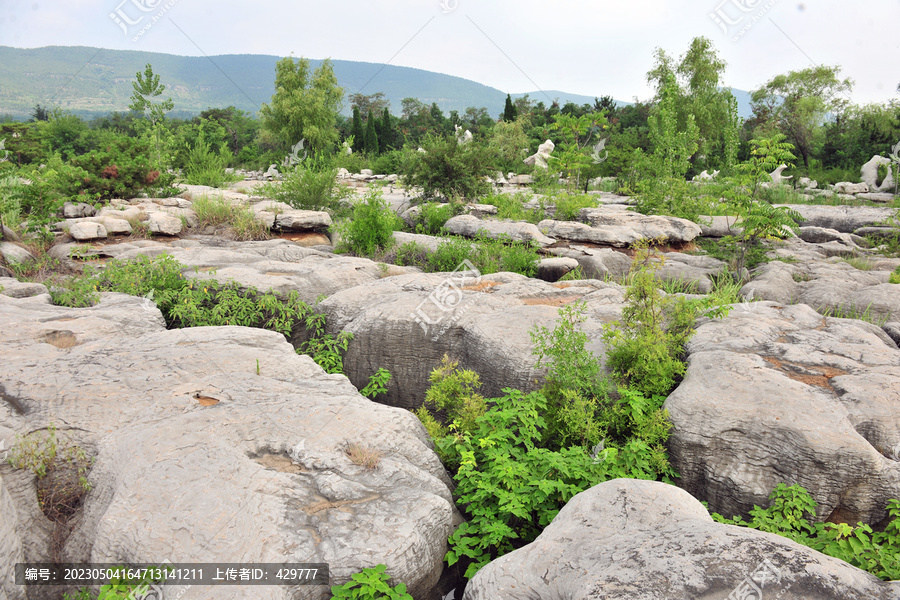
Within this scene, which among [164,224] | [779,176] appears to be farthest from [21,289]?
[779,176]

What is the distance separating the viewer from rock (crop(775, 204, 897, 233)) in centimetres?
1566

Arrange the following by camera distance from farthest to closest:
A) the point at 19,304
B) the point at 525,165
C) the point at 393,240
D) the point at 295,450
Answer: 1. the point at 525,165
2. the point at 393,240
3. the point at 19,304
4. the point at 295,450

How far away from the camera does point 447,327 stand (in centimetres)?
600

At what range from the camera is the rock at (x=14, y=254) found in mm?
8422

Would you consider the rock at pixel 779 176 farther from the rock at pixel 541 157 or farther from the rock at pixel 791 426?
the rock at pixel 791 426

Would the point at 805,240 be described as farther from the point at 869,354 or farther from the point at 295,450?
the point at 295,450

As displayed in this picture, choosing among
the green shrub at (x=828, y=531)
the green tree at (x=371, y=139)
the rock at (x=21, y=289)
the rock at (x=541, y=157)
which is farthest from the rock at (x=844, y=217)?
the green tree at (x=371, y=139)

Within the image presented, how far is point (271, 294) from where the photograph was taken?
6824 millimetres

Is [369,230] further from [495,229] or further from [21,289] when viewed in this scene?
[21,289]

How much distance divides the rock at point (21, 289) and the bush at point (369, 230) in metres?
4.88

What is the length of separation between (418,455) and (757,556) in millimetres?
2302

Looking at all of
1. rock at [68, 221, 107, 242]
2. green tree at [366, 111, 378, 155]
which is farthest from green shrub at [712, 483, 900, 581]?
green tree at [366, 111, 378, 155]

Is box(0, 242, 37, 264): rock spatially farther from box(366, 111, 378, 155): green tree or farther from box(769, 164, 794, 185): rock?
box(366, 111, 378, 155): green tree

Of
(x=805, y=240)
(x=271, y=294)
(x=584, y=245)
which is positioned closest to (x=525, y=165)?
(x=805, y=240)
